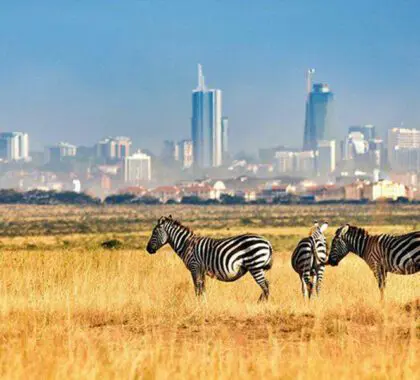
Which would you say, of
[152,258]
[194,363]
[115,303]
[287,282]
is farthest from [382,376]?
[152,258]

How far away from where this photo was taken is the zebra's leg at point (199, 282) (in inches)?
699

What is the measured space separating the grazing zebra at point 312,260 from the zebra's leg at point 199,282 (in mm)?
1413

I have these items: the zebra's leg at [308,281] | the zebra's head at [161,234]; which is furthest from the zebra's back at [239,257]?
the zebra's head at [161,234]

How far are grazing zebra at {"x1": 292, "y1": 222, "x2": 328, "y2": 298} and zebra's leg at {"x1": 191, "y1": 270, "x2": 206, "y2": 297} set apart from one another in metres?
1.41

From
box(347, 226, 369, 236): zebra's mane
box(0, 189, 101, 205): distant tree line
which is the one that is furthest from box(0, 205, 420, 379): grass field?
box(0, 189, 101, 205): distant tree line

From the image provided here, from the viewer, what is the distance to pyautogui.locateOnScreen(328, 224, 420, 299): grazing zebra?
17.6 meters

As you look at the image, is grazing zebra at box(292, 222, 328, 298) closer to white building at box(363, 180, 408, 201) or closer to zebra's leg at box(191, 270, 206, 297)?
zebra's leg at box(191, 270, 206, 297)

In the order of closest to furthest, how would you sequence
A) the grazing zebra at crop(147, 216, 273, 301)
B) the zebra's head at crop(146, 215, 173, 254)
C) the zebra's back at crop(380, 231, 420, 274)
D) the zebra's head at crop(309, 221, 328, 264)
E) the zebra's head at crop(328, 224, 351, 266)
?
the zebra's back at crop(380, 231, 420, 274), the grazing zebra at crop(147, 216, 273, 301), the zebra's head at crop(309, 221, 328, 264), the zebra's head at crop(328, 224, 351, 266), the zebra's head at crop(146, 215, 173, 254)

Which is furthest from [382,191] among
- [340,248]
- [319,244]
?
[319,244]

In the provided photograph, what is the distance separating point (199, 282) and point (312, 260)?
1.67 metres

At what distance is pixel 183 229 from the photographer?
19.1 m

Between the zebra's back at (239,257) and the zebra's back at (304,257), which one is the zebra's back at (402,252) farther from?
the zebra's back at (239,257)

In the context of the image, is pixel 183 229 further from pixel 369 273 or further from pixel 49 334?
pixel 49 334

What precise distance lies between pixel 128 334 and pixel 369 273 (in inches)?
348
